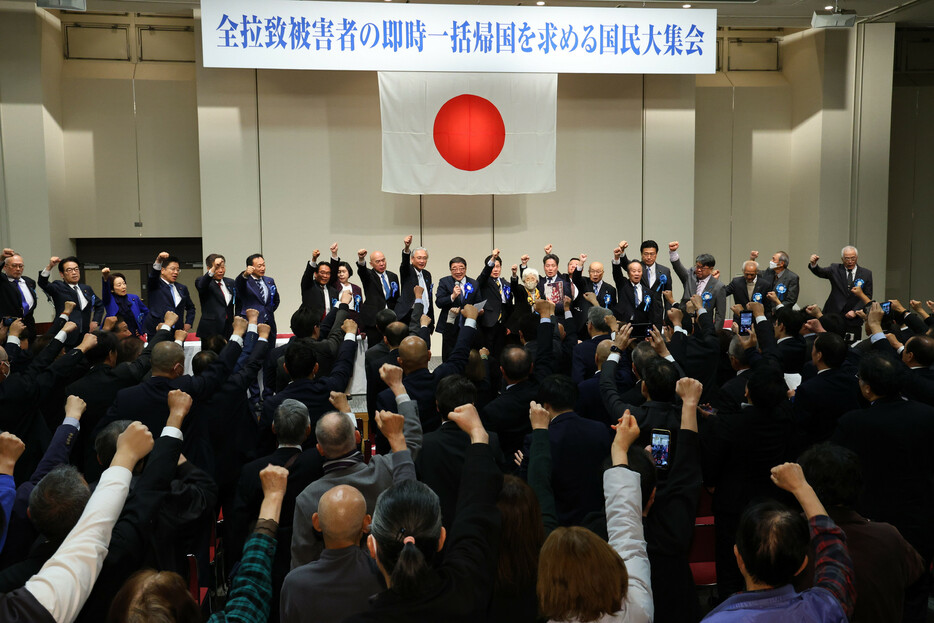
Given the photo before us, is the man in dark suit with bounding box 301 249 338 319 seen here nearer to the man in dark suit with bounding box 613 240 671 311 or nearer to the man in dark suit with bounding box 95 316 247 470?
the man in dark suit with bounding box 613 240 671 311

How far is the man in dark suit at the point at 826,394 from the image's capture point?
3.78 m

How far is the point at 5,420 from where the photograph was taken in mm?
3678

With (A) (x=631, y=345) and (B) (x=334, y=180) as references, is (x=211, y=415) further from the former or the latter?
(B) (x=334, y=180)

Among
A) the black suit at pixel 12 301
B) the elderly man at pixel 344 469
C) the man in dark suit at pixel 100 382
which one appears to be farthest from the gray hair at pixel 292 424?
the black suit at pixel 12 301

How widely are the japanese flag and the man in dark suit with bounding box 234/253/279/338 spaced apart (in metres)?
2.37

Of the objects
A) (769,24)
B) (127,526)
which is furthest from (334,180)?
(127,526)

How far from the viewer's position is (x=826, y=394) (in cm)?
378

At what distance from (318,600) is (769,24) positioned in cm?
1098

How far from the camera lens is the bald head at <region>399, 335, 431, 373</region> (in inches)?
150

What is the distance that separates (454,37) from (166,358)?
6.77 meters

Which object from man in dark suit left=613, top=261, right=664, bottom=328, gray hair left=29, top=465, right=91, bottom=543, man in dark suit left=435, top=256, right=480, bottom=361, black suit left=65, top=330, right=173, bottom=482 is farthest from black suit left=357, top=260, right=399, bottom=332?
gray hair left=29, top=465, right=91, bottom=543

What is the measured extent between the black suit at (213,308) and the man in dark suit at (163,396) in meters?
4.08

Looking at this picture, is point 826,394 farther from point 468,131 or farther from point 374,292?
point 468,131

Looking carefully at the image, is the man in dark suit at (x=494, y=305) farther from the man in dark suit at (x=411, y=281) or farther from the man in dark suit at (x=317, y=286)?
the man in dark suit at (x=317, y=286)
